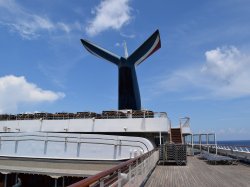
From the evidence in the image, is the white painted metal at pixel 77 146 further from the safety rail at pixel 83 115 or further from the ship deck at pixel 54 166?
the safety rail at pixel 83 115

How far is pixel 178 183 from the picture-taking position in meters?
8.60

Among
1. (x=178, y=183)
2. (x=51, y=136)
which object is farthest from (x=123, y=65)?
(x=178, y=183)

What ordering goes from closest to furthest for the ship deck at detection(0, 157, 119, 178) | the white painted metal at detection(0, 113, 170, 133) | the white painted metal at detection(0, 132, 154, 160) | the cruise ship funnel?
the ship deck at detection(0, 157, 119, 178), the white painted metal at detection(0, 132, 154, 160), the white painted metal at detection(0, 113, 170, 133), the cruise ship funnel

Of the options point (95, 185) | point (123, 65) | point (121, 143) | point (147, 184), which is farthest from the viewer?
point (123, 65)

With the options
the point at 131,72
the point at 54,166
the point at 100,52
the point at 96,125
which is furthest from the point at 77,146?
the point at 100,52

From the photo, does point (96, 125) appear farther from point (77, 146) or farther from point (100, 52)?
point (100, 52)

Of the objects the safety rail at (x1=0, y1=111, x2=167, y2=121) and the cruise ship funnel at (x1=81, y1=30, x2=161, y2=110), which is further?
the cruise ship funnel at (x1=81, y1=30, x2=161, y2=110)

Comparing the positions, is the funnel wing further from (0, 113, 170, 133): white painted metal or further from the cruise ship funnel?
(0, 113, 170, 133): white painted metal

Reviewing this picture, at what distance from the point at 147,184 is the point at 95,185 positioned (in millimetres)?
5340

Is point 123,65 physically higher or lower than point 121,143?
higher

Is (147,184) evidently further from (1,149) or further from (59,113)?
(59,113)

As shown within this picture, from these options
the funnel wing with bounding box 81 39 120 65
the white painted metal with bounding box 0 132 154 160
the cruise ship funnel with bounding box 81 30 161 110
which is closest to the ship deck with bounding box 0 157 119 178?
the white painted metal with bounding box 0 132 154 160

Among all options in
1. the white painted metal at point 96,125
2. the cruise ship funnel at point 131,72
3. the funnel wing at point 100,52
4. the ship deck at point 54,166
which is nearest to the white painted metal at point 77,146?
the ship deck at point 54,166

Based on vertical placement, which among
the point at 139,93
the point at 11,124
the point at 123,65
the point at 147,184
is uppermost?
the point at 123,65
